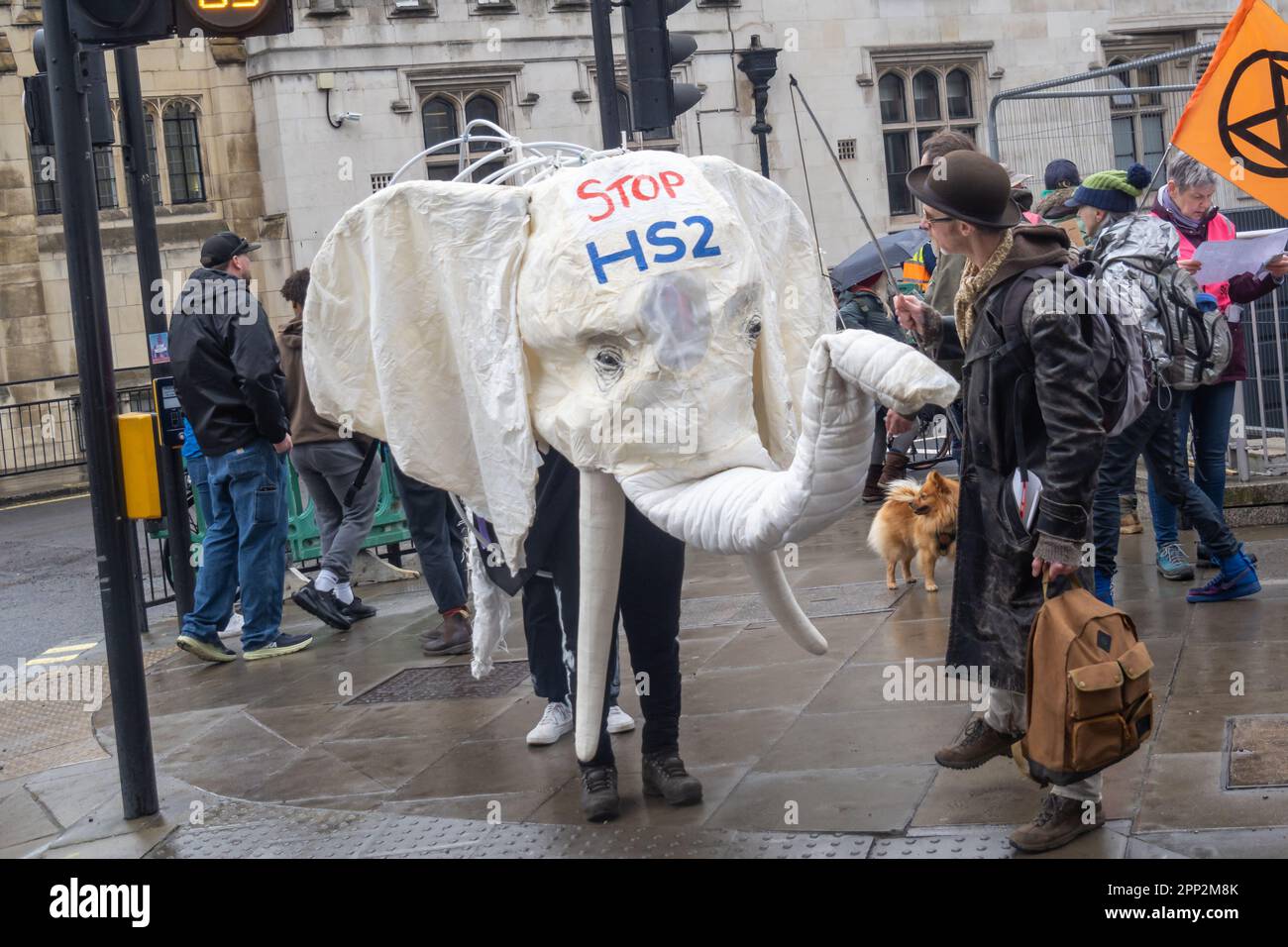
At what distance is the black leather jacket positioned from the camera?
8.61 m

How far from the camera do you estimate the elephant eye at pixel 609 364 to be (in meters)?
5.14

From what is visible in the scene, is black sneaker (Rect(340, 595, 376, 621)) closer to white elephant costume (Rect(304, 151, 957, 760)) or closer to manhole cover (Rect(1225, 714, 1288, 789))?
white elephant costume (Rect(304, 151, 957, 760))

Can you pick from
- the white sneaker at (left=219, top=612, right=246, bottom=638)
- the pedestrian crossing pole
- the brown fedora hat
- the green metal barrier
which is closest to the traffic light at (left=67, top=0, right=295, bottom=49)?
the pedestrian crossing pole

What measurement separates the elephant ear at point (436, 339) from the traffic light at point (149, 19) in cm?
96

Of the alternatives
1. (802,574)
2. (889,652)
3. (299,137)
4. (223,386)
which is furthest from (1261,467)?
(299,137)

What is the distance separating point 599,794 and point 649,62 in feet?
15.8

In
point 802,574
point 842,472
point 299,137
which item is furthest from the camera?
point 299,137

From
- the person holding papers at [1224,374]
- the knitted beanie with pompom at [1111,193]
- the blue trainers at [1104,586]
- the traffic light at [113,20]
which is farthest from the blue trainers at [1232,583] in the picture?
the traffic light at [113,20]

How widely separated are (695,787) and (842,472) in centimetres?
176

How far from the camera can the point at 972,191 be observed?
4.86m

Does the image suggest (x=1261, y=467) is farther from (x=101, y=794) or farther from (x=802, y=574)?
(x=101, y=794)

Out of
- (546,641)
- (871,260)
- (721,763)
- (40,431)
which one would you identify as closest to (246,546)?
(546,641)

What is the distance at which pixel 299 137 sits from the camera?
80.0ft

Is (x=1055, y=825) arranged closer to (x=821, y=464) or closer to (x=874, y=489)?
(x=821, y=464)
